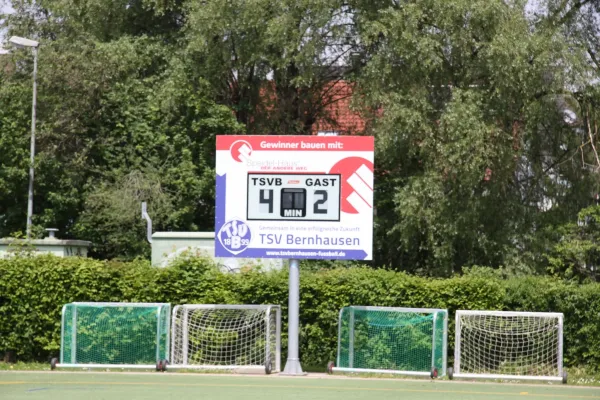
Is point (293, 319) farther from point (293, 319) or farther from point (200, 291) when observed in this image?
point (200, 291)

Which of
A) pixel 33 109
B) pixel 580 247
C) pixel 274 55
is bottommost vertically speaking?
pixel 580 247

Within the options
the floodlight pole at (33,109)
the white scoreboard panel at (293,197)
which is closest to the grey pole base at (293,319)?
the white scoreboard panel at (293,197)

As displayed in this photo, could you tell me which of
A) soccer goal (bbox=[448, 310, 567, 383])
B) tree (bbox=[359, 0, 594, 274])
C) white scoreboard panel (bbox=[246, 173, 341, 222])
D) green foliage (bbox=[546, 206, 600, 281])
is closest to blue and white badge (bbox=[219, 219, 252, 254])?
white scoreboard panel (bbox=[246, 173, 341, 222])

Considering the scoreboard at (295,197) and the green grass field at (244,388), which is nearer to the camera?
the green grass field at (244,388)

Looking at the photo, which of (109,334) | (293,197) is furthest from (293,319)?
(109,334)

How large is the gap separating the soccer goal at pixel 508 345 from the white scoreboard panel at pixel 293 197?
301 cm

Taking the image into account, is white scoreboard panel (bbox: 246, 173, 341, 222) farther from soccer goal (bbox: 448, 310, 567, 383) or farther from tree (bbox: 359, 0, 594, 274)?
tree (bbox: 359, 0, 594, 274)

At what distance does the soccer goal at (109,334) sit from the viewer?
709 inches

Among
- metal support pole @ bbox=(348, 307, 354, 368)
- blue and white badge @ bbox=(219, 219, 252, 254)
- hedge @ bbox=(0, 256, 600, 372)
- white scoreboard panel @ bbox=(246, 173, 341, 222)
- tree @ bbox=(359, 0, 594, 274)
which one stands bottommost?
metal support pole @ bbox=(348, 307, 354, 368)

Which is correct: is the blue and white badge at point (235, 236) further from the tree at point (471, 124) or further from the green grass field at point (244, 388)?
the tree at point (471, 124)

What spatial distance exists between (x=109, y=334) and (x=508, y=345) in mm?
Result: 6736

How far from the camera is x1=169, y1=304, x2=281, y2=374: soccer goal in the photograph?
17.8m

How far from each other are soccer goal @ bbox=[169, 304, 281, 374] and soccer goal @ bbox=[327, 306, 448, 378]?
1184 mm

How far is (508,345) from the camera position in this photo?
710 inches
